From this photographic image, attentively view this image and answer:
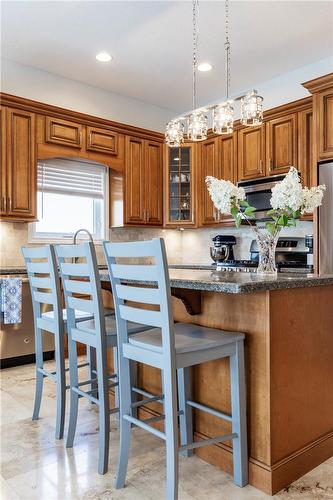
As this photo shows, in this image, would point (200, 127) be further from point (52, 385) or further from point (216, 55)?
point (52, 385)

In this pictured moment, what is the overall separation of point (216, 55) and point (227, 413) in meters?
3.46

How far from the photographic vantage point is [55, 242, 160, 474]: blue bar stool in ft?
6.29

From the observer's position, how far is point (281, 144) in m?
4.23

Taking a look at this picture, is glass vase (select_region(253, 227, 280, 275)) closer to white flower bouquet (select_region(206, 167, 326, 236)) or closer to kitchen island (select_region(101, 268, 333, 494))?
white flower bouquet (select_region(206, 167, 326, 236))

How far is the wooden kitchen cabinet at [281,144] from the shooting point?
4109 millimetres

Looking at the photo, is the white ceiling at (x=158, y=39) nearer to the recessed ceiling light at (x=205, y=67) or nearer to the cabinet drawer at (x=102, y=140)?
the recessed ceiling light at (x=205, y=67)

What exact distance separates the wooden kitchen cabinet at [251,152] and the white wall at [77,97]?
1371 mm

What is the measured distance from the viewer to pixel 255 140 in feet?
14.8

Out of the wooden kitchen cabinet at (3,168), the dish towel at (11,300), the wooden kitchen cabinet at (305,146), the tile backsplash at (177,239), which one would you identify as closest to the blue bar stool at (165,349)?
the dish towel at (11,300)

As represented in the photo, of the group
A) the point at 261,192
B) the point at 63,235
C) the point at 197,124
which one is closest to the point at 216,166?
the point at 261,192

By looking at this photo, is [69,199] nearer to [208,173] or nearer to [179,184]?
[179,184]

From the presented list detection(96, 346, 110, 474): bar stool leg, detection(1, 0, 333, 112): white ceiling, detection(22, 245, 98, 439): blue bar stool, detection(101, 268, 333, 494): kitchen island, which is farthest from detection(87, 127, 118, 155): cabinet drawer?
detection(96, 346, 110, 474): bar stool leg

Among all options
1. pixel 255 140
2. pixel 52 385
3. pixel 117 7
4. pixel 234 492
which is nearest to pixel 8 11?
pixel 117 7

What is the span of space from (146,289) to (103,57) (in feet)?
10.6
